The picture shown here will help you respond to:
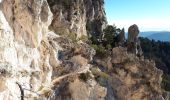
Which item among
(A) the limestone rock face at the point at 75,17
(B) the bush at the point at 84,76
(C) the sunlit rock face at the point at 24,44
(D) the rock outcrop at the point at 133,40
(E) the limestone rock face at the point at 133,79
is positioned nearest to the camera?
(C) the sunlit rock face at the point at 24,44

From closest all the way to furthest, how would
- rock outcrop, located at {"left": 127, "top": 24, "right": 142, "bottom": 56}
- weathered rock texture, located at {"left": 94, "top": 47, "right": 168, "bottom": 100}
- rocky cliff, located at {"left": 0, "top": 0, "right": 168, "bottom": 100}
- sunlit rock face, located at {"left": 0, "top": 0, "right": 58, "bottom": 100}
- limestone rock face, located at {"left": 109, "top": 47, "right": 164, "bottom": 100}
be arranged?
sunlit rock face, located at {"left": 0, "top": 0, "right": 58, "bottom": 100} < rocky cliff, located at {"left": 0, "top": 0, "right": 168, "bottom": 100} < weathered rock texture, located at {"left": 94, "top": 47, "right": 168, "bottom": 100} < limestone rock face, located at {"left": 109, "top": 47, "right": 164, "bottom": 100} < rock outcrop, located at {"left": 127, "top": 24, "right": 142, "bottom": 56}

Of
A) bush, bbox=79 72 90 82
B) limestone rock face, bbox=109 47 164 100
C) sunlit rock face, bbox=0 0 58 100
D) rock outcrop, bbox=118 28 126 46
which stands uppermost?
sunlit rock face, bbox=0 0 58 100

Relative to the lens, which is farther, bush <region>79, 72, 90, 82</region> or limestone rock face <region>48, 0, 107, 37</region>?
limestone rock face <region>48, 0, 107, 37</region>

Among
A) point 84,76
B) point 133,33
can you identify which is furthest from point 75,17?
point 84,76

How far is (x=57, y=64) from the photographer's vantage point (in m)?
52.9

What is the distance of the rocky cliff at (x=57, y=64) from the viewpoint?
3256 cm

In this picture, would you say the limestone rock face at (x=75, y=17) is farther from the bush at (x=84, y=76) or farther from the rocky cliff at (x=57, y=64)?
the bush at (x=84, y=76)

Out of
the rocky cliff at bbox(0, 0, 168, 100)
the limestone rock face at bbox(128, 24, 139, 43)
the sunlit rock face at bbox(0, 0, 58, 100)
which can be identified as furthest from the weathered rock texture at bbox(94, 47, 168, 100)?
the limestone rock face at bbox(128, 24, 139, 43)

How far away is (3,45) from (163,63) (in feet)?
427

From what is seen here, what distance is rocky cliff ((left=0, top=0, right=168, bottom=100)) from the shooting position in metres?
32.6

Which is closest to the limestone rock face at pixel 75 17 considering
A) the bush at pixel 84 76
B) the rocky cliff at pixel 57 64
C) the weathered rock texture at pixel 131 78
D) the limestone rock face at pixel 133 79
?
the rocky cliff at pixel 57 64

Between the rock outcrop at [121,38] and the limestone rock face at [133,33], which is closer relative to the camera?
the limestone rock face at [133,33]

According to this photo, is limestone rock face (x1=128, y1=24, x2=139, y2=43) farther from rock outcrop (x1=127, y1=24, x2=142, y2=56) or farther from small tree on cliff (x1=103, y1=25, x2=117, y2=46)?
small tree on cliff (x1=103, y1=25, x2=117, y2=46)

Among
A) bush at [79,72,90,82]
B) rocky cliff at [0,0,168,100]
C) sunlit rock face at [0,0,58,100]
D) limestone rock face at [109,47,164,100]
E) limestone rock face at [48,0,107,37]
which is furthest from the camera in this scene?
limestone rock face at [48,0,107,37]
